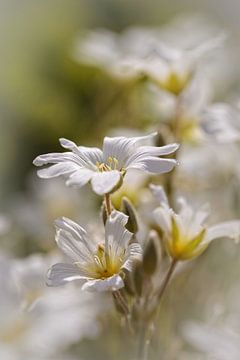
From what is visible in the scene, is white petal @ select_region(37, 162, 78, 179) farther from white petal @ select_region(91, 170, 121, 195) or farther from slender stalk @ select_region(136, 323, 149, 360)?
slender stalk @ select_region(136, 323, 149, 360)

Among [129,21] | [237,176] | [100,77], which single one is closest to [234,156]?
[237,176]

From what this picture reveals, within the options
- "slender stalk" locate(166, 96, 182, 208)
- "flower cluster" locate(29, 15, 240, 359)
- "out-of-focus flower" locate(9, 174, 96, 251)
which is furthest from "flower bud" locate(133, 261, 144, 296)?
"out-of-focus flower" locate(9, 174, 96, 251)

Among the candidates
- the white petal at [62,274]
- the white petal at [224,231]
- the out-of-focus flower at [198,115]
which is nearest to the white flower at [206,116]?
the out-of-focus flower at [198,115]

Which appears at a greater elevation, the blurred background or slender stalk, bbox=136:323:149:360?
the blurred background

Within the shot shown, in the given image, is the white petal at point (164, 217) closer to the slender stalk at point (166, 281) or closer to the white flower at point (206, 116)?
the slender stalk at point (166, 281)

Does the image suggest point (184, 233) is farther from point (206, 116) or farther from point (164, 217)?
point (206, 116)

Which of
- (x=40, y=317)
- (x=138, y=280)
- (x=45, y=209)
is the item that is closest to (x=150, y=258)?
(x=138, y=280)

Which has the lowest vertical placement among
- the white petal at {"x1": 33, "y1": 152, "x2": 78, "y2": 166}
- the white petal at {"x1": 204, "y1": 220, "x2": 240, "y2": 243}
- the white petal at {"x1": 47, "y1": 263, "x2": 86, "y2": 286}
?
the white petal at {"x1": 47, "y1": 263, "x2": 86, "y2": 286}
